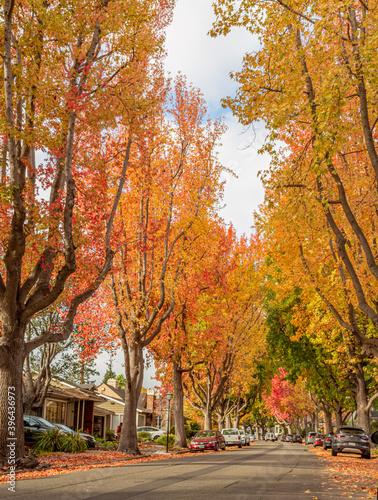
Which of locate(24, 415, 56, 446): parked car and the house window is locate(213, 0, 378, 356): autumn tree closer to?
locate(24, 415, 56, 446): parked car

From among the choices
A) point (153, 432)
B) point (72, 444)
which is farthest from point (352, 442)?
point (153, 432)

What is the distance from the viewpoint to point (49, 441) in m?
19.7

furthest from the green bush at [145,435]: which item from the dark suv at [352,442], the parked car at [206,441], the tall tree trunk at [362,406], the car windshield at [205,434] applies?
the dark suv at [352,442]

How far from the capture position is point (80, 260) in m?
14.5

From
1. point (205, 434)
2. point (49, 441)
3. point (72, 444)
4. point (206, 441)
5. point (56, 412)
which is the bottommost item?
point (206, 441)

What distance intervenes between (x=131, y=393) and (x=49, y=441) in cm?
397

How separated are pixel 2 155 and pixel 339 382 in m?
26.2

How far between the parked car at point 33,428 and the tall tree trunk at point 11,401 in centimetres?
871

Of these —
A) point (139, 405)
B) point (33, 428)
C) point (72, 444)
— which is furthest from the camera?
point (139, 405)

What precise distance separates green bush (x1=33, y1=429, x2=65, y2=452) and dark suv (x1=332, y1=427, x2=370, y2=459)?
1338cm

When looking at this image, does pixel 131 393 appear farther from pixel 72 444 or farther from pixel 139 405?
pixel 139 405

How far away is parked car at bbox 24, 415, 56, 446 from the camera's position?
66.6 ft

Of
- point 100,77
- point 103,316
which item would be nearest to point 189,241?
point 103,316

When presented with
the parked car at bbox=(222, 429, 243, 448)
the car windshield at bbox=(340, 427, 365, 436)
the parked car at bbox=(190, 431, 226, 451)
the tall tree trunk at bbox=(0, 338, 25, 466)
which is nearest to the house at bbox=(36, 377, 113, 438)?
the parked car at bbox=(222, 429, 243, 448)
